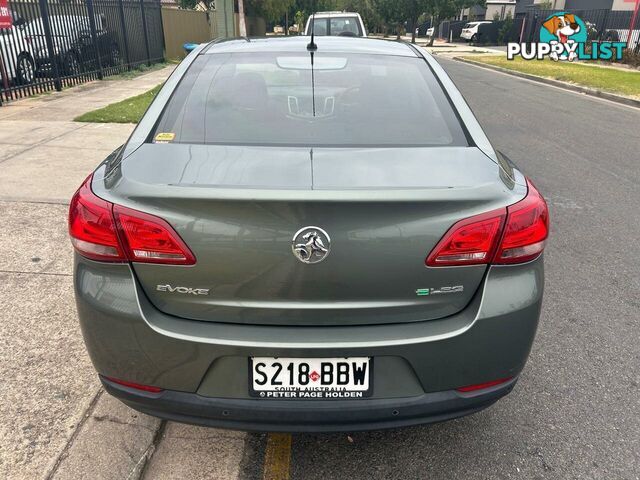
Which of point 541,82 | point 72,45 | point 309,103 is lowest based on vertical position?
point 541,82

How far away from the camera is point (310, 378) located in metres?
1.85

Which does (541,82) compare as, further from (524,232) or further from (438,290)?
(438,290)

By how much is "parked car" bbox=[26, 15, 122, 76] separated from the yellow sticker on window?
10998mm

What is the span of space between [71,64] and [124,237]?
12840 millimetres

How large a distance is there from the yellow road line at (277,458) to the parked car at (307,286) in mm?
443

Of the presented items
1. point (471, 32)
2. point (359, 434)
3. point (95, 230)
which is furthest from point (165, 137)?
point (471, 32)

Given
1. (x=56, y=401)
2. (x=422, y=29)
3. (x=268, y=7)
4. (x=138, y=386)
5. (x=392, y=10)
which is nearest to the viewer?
(x=138, y=386)

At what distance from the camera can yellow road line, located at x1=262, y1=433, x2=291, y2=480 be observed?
2.21 meters

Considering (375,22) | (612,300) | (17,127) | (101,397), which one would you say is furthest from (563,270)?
(375,22)

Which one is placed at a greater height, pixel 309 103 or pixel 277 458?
pixel 309 103

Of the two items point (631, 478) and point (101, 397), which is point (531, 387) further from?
point (101, 397)

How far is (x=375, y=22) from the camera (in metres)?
58.6

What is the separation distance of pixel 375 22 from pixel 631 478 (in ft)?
203

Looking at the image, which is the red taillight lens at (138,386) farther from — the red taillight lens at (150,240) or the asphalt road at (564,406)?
the asphalt road at (564,406)
